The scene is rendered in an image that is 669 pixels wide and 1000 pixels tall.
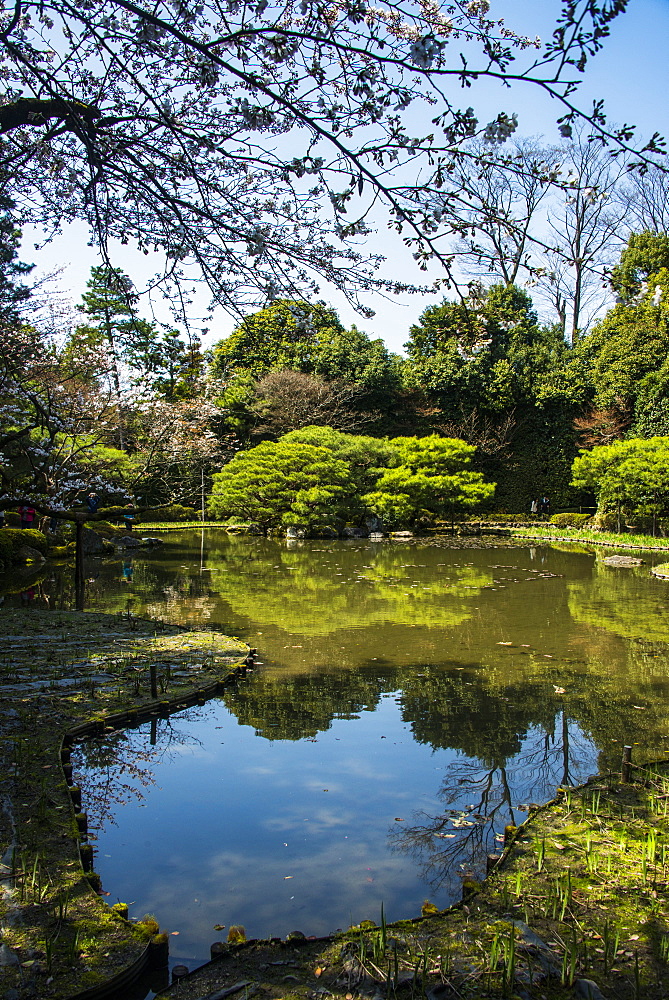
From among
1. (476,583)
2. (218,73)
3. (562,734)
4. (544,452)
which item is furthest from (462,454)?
(218,73)

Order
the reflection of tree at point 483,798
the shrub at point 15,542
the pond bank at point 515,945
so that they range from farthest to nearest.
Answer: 1. the shrub at point 15,542
2. the reflection of tree at point 483,798
3. the pond bank at point 515,945

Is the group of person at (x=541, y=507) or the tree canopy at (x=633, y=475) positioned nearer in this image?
the tree canopy at (x=633, y=475)

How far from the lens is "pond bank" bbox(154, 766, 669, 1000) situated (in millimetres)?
2014

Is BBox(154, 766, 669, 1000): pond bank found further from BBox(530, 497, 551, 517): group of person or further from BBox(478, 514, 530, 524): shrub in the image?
BBox(530, 497, 551, 517): group of person

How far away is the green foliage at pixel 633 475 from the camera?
54.1ft

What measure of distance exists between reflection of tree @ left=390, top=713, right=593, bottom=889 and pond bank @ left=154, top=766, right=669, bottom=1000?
255mm

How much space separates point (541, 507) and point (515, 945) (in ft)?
71.8

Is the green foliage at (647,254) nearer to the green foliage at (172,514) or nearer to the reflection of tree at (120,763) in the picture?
the green foliage at (172,514)

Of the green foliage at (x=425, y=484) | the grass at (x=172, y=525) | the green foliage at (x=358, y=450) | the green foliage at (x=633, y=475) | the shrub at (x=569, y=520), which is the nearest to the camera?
the green foliage at (x=633, y=475)

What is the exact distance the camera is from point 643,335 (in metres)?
20.6

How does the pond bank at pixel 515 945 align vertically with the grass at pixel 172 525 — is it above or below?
below

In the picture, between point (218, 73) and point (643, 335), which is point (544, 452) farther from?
point (218, 73)

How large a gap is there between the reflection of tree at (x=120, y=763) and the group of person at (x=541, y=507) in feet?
64.5

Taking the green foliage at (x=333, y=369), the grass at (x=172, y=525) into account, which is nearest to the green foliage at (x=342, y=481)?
the grass at (x=172, y=525)
